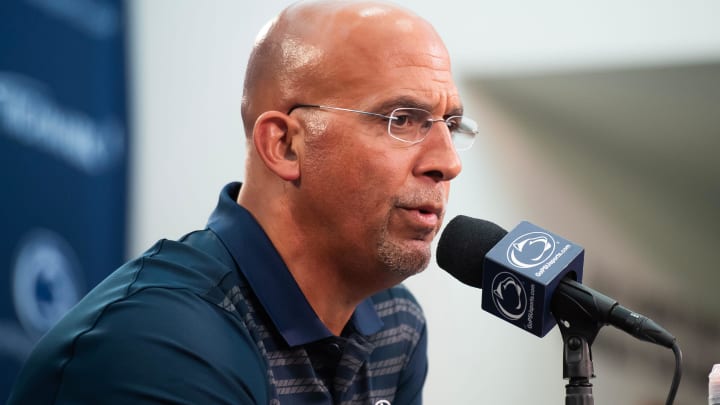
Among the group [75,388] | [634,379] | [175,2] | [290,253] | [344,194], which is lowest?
[634,379]

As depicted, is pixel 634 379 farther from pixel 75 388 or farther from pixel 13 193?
pixel 13 193

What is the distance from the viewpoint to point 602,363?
2932 mm

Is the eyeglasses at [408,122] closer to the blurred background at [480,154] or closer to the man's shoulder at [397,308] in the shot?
the man's shoulder at [397,308]

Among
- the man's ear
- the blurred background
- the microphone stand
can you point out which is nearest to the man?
the man's ear

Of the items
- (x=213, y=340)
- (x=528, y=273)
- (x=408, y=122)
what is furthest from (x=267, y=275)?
(x=528, y=273)

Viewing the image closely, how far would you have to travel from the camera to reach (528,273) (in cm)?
149

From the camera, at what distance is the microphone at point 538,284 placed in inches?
55.2

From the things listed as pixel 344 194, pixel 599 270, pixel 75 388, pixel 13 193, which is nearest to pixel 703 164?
pixel 599 270

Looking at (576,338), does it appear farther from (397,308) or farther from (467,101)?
(467,101)

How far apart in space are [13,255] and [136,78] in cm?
99

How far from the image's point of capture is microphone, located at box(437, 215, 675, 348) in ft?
4.60

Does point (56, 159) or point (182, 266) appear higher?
point (56, 159)

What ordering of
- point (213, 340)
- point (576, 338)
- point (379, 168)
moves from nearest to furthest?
point (576, 338), point (213, 340), point (379, 168)

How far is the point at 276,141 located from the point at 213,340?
1.69ft
